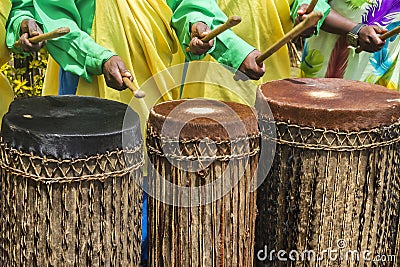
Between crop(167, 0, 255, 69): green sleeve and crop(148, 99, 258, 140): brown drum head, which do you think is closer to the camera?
crop(148, 99, 258, 140): brown drum head

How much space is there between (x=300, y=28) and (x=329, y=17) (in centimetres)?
77

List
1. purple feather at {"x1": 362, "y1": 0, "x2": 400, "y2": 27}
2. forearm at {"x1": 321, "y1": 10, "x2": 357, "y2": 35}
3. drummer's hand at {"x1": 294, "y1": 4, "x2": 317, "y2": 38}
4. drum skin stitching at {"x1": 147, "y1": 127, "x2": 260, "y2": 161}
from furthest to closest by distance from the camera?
purple feather at {"x1": 362, "y1": 0, "x2": 400, "y2": 27}
forearm at {"x1": 321, "y1": 10, "x2": 357, "y2": 35}
drummer's hand at {"x1": 294, "y1": 4, "x2": 317, "y2": 38}
drum skin stitching at {"x1": 147, "y1": 127, "x2": 260, "y2": 161}

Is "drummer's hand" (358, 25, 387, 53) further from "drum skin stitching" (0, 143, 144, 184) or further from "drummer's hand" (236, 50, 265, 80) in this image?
A: "drum skin stitching" (0, 143, 144, 184)

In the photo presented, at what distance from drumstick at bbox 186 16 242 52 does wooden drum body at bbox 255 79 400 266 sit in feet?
0.79

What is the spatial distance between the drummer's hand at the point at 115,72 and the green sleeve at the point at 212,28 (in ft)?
0.93

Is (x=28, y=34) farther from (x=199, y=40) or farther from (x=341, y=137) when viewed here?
(x=341, y=137)

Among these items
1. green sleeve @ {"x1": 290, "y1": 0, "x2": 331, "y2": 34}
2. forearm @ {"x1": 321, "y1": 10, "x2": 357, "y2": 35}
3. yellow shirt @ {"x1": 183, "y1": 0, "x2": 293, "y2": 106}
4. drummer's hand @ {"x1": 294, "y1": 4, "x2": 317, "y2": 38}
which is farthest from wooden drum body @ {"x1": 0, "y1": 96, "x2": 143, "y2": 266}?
forearm @ {"x1": 321, "y1": 10, "x2": 357, "y2": 35}

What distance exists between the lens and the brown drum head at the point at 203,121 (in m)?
1.68

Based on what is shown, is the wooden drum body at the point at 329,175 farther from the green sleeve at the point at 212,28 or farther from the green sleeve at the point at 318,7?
the green sleeve at the point at 318,7

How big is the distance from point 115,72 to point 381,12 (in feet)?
4.01

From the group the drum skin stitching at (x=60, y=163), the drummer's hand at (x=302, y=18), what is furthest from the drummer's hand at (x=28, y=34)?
the drummer's hand at (x=302, y=18)

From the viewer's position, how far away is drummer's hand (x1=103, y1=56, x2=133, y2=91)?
1.94 meters

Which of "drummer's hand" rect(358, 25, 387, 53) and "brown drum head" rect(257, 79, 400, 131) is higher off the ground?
"drummer's hand" rect(358, 25, 387, 53)

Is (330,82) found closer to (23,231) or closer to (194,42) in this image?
(194,42)
